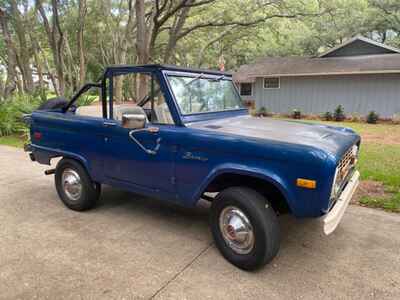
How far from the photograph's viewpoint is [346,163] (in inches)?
127

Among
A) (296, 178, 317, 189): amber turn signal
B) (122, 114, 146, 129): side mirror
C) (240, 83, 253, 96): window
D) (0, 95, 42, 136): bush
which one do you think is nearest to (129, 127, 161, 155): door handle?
(122, 114, 146, 129): side mirror

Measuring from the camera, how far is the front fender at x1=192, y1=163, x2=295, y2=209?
2.63m

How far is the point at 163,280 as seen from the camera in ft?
9.14

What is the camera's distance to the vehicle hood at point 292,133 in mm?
2816

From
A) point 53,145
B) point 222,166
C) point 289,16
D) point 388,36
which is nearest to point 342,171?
point 222,166

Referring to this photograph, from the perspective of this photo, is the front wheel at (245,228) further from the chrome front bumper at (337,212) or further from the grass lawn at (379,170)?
the grass lawn at (379,170)

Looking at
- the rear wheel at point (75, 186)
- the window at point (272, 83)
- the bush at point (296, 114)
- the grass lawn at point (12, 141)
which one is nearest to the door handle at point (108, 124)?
the rear wheel at point (75, 186)

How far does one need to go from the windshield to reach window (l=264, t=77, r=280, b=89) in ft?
51.4

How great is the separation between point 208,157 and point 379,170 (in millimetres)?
4877

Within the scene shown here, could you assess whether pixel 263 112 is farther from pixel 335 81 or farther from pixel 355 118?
pixel 355 118

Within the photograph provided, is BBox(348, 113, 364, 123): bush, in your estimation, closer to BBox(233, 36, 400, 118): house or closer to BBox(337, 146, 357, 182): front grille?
BBox(233, 36, 400, 118): house

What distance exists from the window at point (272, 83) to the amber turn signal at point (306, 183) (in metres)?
17.4

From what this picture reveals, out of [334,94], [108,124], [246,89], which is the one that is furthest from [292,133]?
[246,89]

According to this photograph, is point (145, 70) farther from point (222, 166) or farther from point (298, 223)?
point (298, 223)
